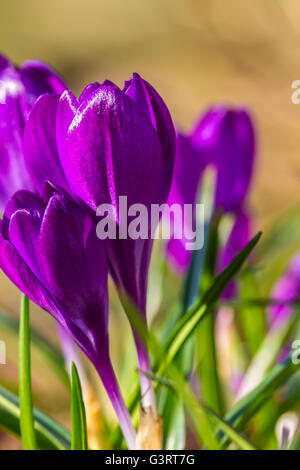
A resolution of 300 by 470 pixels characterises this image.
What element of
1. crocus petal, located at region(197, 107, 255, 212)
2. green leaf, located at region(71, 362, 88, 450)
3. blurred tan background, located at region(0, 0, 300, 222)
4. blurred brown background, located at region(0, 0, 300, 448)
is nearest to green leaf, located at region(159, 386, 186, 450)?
green leaf, located at region(71, 362, 88, 450)

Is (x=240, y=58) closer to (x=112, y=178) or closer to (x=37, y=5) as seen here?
(x=37, y=5)

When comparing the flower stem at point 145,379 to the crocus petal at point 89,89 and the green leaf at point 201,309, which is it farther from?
the crocus petal at point 89,89

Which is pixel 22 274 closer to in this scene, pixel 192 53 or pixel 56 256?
pixel 56 256

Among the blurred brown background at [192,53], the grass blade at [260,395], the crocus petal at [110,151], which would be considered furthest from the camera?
the blurred brown background at [192,53]

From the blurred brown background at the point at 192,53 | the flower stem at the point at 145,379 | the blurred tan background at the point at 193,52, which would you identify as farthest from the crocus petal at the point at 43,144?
the blurred tan background at the point at 193,52

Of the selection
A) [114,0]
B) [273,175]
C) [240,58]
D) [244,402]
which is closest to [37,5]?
[114,0]

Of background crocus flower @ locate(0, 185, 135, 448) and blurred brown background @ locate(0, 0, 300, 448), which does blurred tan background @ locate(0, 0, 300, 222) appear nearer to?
blurred brown background @ locate(0, 0, 300, 448)
